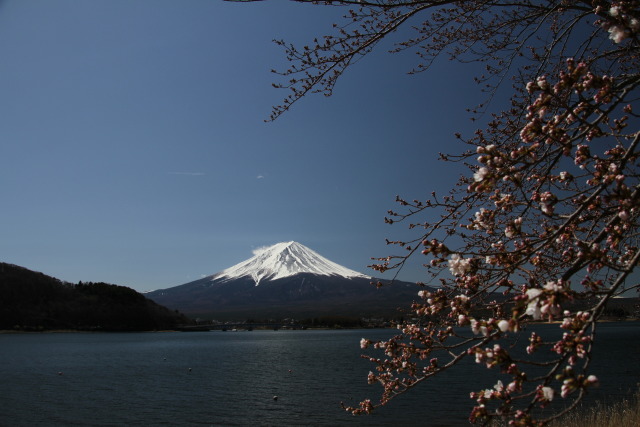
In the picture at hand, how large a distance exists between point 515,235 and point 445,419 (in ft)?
57.7

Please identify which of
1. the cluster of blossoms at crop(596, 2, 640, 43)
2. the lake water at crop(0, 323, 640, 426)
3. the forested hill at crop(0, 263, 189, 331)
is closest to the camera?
the cluster of blossoms at crop(596, 2, 640, 43)

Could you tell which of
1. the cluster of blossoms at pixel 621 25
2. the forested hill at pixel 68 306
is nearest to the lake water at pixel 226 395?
the cluster of blossoms at pixel 621 25

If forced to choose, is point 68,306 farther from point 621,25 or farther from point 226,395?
point 621,25

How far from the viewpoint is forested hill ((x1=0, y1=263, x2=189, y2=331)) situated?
368ft

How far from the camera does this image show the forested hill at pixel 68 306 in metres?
112

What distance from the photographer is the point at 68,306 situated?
120 meters

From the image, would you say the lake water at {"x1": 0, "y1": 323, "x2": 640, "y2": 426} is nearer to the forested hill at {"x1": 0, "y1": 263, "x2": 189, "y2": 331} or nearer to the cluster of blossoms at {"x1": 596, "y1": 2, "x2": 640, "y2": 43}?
the cluster of blossoms at {"x1": 596, "y1": 2, "x2": 640, "y2": 43}

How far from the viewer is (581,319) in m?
2.14

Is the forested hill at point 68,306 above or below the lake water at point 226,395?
above

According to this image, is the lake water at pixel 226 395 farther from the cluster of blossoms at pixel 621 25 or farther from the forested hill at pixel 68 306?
the forested hill at pixel 68 306

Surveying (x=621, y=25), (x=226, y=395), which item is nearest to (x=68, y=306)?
(x=226, y=395)

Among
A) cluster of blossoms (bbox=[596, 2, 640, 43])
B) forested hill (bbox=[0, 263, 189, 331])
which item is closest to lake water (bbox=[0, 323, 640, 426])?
cluster of blossoms (bbox=[596, 2, 640, 43])

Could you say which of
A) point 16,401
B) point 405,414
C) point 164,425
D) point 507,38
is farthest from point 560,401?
point 16,401

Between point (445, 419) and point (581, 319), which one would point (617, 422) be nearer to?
point (445, 419)
